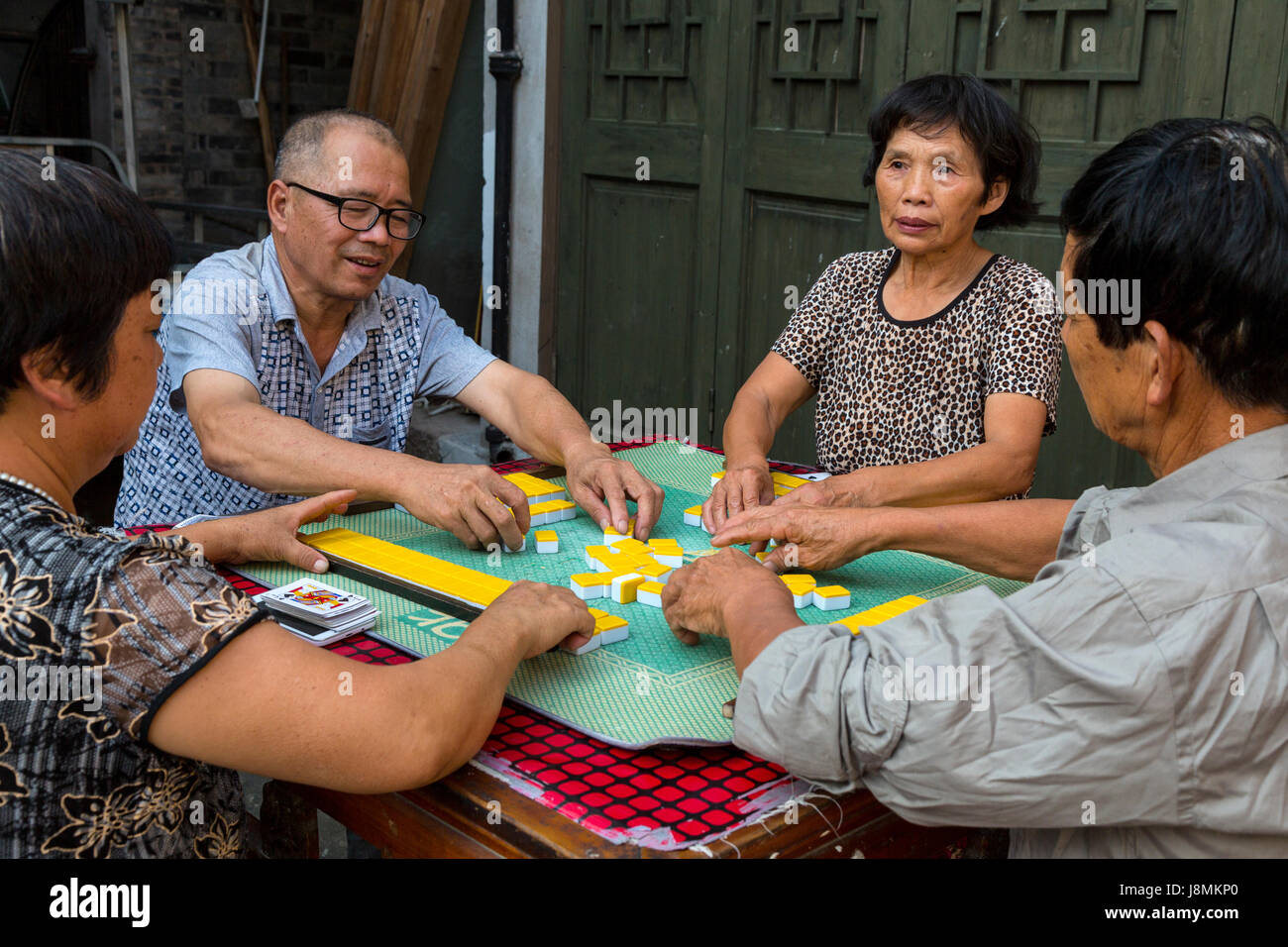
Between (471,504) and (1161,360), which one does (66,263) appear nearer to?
(471,504)

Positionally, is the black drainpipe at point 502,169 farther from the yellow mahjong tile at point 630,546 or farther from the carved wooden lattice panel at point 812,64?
the yellow mahjong tile at point 630,546

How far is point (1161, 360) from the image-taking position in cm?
143

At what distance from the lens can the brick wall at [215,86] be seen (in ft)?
28.8

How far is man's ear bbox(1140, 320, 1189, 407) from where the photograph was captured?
1422mm

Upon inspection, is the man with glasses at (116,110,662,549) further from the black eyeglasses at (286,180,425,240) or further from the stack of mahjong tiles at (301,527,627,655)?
the stack of mahjong tiles at (301,527,627,655)

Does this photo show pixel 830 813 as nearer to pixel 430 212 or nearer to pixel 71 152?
pixel 430 212

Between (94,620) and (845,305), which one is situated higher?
(845,305)

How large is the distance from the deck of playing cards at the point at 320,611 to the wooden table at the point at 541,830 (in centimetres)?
28

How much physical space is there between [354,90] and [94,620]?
6.66m

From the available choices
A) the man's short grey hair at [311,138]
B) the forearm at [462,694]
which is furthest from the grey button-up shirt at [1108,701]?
the man's short grey hair at [311,138]

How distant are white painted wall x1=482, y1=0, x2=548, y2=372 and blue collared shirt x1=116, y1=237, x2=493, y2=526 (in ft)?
9.89

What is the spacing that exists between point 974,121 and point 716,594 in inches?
64.8
